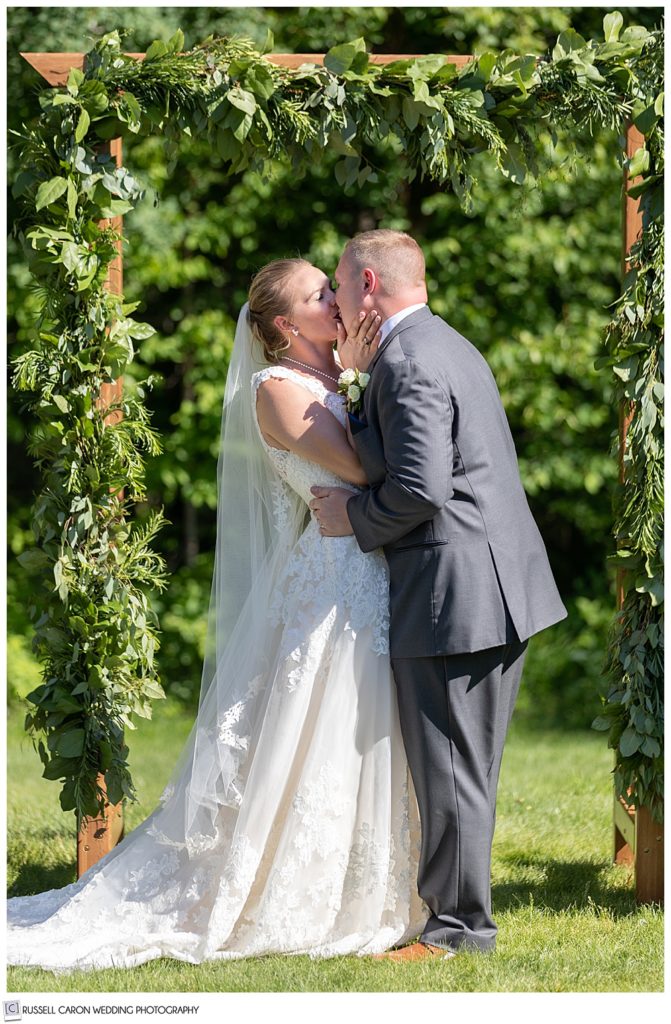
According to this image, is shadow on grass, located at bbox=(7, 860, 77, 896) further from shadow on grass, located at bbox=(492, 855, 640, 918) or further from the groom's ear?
the groom's ear

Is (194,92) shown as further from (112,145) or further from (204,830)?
(204,830)

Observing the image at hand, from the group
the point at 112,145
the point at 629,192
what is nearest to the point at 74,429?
the point at 112,145

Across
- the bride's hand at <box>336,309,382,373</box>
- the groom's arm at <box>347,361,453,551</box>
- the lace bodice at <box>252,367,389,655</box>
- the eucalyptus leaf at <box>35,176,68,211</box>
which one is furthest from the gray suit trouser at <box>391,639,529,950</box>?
the eucalyptus leaf at <box>35,176,68,211</box>

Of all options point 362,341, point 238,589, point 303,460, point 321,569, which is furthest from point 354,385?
point 238,589

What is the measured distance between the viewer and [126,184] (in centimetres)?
369

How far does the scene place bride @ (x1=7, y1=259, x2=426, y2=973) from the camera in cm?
335

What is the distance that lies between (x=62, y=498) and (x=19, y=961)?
1.50 meters

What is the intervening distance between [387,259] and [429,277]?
15.1ft

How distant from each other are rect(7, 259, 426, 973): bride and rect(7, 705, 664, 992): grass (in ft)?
0.43

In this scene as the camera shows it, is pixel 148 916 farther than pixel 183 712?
No

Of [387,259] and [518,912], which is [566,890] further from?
[387,259]

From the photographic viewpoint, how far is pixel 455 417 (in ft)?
10.9

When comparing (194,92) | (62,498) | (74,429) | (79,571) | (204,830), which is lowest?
(204,830)
